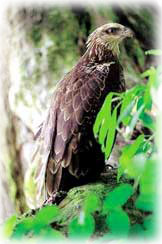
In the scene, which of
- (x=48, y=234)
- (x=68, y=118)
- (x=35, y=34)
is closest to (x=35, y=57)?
(x=35, y=34)

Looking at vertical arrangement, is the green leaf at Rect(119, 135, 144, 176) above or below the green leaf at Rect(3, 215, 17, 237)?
above

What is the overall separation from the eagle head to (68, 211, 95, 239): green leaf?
216 cm

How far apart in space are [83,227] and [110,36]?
226cm

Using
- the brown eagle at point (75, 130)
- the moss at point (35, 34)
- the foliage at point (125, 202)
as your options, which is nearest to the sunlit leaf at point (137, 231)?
the foliage at point (125, 202)

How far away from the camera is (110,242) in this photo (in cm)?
164

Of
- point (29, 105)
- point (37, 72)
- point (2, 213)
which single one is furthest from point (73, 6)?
point (2, 213)

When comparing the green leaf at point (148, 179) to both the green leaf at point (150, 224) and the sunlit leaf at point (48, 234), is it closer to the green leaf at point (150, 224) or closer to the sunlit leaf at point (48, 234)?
the green leaf at point (150, 224)

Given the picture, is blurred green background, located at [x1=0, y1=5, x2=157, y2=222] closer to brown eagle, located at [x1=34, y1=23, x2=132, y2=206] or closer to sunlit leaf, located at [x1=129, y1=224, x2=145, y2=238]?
brown eagle, located at [x1=34, y1=23, x2=132, y2=206]

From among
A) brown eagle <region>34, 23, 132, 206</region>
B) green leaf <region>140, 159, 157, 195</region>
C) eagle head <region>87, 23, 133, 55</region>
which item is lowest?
brown eagle <region>34, 23, 132, 206</region>

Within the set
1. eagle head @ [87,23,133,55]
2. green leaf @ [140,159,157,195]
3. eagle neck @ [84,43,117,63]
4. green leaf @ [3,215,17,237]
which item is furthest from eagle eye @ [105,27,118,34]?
green leaf @ [140,159,157,195]

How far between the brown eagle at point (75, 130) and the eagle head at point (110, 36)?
268 mm

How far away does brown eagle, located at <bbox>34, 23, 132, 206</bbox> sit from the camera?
3123 mm

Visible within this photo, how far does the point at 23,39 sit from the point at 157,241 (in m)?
4.34

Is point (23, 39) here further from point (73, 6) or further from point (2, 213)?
point (2, 213)
